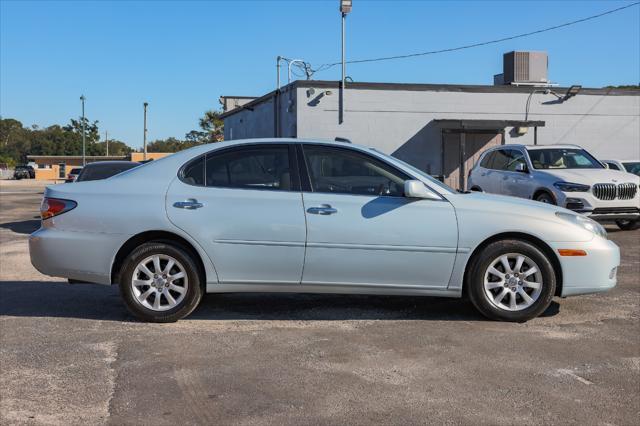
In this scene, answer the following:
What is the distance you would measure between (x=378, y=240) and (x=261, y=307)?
154 cm

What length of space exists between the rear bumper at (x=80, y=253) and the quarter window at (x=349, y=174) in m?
1.80

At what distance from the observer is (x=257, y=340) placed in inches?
209

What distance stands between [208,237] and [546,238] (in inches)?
116

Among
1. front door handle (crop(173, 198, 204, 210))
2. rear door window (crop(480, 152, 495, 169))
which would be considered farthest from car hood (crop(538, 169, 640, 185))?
front door handle (crop(173, 198, 204, 210))

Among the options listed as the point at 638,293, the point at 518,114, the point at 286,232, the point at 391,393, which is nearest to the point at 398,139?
the point at 518,114

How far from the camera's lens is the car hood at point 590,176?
40.4 feet

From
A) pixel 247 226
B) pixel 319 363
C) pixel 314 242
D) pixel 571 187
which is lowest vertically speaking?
pixel 319 363

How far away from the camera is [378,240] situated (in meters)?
5.69

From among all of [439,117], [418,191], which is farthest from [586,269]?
[439,117]

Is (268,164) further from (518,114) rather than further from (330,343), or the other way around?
(518,114)

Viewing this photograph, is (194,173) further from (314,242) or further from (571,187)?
(571,187)

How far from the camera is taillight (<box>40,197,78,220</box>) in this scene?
19.3 feet

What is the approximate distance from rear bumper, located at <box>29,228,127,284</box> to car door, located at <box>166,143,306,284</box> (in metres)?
0.64

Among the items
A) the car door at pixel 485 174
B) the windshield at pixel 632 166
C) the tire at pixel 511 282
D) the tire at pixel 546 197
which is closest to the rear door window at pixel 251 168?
the tire at pixel 511 282
